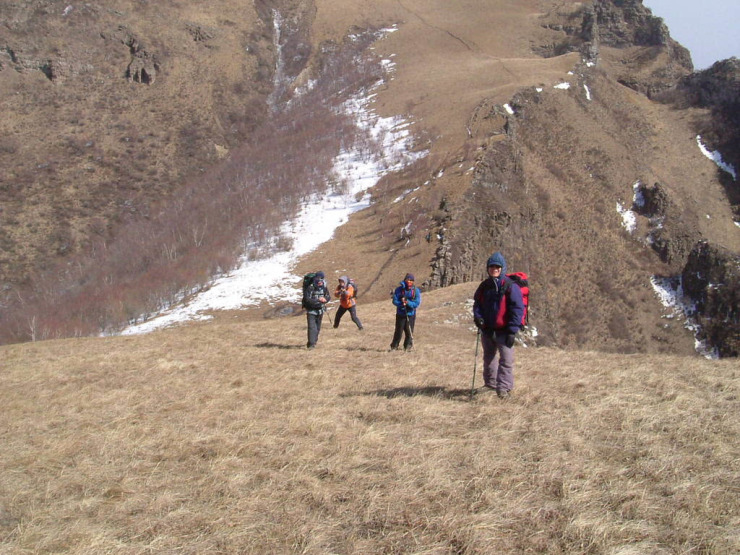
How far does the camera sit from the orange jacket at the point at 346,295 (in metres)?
16.2

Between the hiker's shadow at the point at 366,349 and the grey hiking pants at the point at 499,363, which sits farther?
the hiker's shadow at the point at 366,349

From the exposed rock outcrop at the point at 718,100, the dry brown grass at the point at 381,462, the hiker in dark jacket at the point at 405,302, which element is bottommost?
the dry brown grass at the point at 381,462

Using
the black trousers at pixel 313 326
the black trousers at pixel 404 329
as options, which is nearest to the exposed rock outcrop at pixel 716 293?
the black trousers at pixel 404 329

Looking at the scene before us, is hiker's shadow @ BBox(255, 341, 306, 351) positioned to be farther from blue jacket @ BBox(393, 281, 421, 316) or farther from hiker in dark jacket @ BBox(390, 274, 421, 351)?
blue jacket @ BBox(393, 281, 421, 316)

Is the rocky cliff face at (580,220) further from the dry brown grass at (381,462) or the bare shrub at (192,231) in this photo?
the dry brown grass at (381,462)

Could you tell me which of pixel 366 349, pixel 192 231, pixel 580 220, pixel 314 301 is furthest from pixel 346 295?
pixel 192 231

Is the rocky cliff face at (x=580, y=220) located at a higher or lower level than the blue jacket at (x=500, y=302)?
higher

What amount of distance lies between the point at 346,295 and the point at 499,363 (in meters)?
8.43

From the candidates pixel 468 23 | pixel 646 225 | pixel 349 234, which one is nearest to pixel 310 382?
pixel 349 234

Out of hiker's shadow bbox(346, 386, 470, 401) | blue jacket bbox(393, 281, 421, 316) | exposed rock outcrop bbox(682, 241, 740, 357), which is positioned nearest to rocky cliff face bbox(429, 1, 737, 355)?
exposed rock outcrop bbox(682, 241, 740, 357)

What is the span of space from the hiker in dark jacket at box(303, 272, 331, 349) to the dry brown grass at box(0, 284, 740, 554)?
9.68 feet

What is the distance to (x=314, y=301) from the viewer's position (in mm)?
14148

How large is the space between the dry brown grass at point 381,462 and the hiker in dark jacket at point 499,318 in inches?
17.5

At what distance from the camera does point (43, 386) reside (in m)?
12.2
